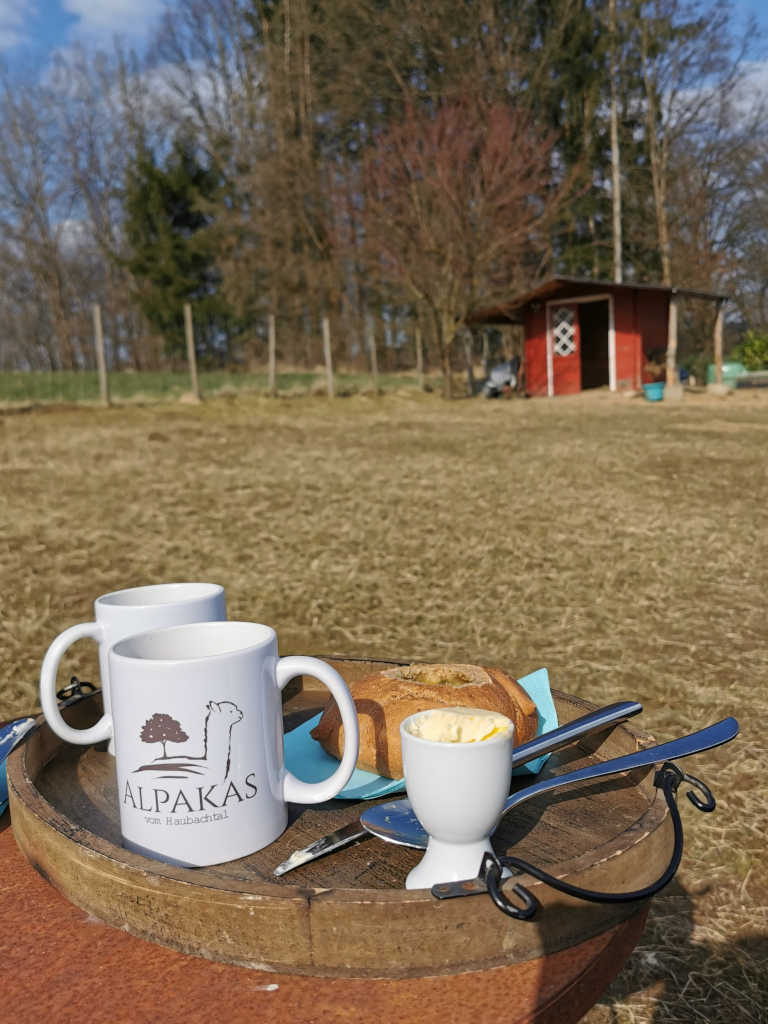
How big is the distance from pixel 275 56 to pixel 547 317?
553 inches

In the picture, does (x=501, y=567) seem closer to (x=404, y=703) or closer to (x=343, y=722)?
(x=404, y=703)

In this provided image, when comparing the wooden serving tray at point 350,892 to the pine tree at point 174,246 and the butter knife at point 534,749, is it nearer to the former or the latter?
the butter knife at point 534,749

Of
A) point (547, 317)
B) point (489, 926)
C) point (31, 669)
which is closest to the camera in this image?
point (489, 926)

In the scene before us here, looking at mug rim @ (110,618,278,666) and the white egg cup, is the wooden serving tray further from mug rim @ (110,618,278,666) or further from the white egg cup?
mug rim @ (110,618,278,666)

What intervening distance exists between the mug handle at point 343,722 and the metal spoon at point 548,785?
5 centimetres

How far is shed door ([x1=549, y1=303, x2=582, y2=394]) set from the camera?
17487mm

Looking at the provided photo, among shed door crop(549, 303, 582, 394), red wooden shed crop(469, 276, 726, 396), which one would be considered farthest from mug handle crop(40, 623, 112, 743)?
shed door crop(549, 303, 582, 394)

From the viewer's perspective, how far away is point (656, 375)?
17781 mm

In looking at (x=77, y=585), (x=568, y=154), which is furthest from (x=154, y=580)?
(x=568, y=154)

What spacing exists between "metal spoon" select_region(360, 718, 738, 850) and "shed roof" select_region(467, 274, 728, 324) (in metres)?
15.8

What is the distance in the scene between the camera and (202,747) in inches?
32.5

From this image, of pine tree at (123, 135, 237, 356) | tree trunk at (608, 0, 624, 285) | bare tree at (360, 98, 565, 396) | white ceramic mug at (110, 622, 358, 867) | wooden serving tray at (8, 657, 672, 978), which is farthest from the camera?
pine tree at (123, 135, 237, 356)

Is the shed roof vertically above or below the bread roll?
above

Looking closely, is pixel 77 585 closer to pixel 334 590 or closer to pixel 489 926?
pixel 334 590
